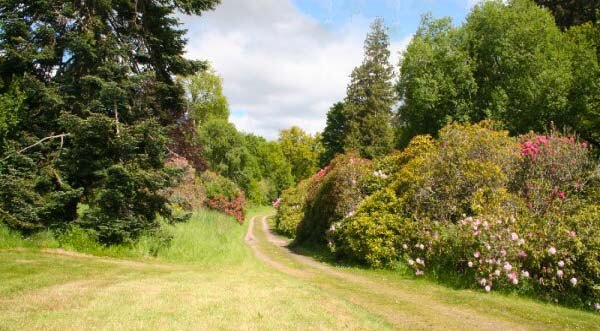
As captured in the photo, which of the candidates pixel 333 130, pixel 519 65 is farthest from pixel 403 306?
pixel 333 130

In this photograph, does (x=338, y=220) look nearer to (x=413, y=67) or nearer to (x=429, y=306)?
(x=429, y=306)

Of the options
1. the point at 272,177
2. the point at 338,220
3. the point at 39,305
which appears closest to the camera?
the point at 39,305

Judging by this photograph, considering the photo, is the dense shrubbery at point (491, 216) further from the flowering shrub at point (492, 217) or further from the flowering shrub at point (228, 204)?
the flowering shrub at point (228, 204)

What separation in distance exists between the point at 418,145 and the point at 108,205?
9615 mm

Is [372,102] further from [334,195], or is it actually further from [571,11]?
[334,195]

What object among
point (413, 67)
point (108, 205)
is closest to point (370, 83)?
point (413, 67)

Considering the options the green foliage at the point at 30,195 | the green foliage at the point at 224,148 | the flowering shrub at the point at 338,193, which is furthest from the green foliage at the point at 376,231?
the green foliage at the point at 224,148

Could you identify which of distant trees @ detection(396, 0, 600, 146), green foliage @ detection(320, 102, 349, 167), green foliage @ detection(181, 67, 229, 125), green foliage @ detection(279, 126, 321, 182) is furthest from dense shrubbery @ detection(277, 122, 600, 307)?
green foliage @ detection(279, 126, 321, 182)

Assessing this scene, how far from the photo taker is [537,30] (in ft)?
79.8

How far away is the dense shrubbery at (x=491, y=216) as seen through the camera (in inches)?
334

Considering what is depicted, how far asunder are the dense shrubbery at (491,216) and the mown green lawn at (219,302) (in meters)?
0.73

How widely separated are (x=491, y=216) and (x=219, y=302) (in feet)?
22.6

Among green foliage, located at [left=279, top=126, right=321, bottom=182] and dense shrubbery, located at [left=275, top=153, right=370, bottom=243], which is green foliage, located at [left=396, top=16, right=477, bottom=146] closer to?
dense shrubbery, located at [left=275, top=153, right=370, bottom=243]

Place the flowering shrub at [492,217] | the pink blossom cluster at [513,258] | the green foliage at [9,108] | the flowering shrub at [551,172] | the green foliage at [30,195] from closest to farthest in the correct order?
the pink blossom cluster at [513,258] < the flowering shrub at [492,217] < the green foliage at [30,195] < the green foliage at [9,108] < the flowering shrub at [551,172]
